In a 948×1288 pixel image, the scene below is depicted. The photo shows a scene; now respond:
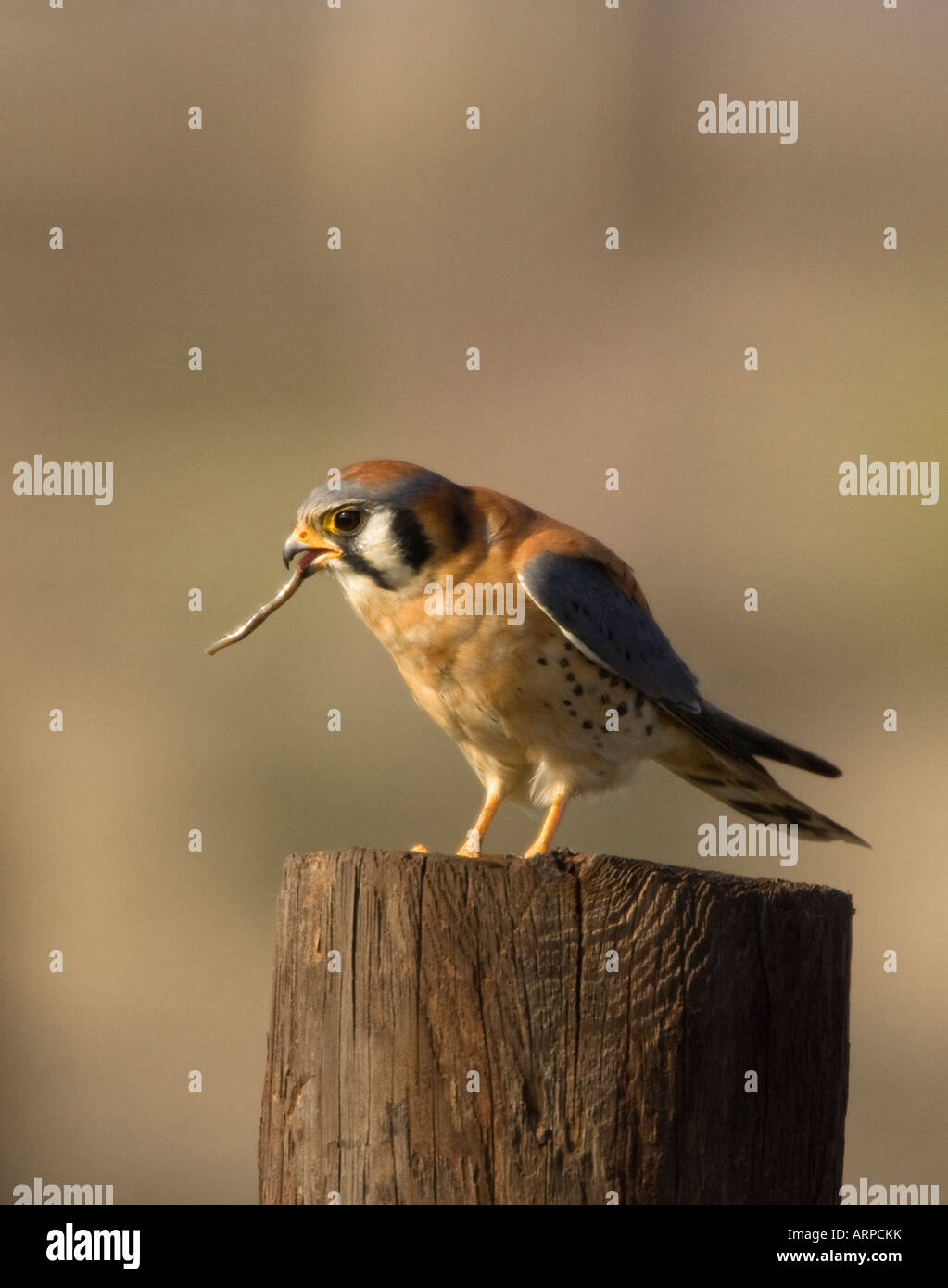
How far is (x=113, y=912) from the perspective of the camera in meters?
10.5

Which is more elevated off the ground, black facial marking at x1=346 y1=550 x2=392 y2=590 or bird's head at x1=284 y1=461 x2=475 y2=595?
bird's head at x1=284 y1=461 x2=475 y2=595

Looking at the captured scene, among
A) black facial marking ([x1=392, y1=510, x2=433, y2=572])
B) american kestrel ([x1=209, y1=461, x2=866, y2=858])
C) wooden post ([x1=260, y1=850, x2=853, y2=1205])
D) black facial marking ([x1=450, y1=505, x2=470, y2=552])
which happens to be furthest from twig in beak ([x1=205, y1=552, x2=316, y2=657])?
wooden post ([x1=260, y1=850, x2=853, y2=1205])

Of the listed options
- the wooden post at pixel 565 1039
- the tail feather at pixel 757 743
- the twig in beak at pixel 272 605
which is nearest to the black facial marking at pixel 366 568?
the twig in beak at pixel 272 605

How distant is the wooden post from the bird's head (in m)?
1.54

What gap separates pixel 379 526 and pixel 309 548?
7.9 inches

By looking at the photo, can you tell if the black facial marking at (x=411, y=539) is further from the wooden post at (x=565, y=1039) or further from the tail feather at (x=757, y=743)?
the wooden post at (x=565, y=1039)

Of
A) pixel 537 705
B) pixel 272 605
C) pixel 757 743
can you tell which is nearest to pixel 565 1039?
pixel 537 705

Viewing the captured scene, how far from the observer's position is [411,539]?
4.07 meters

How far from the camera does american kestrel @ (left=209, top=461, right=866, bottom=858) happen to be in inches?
160

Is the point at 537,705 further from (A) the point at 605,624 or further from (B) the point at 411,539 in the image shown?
(B) the point at 411,539

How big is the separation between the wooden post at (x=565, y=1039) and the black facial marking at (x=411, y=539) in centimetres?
154

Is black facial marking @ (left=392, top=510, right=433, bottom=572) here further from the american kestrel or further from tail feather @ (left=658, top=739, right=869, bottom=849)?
tail feather @ (left=658, top=739, right=869, bottom=849)

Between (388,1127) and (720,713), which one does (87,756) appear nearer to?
(720,713)
